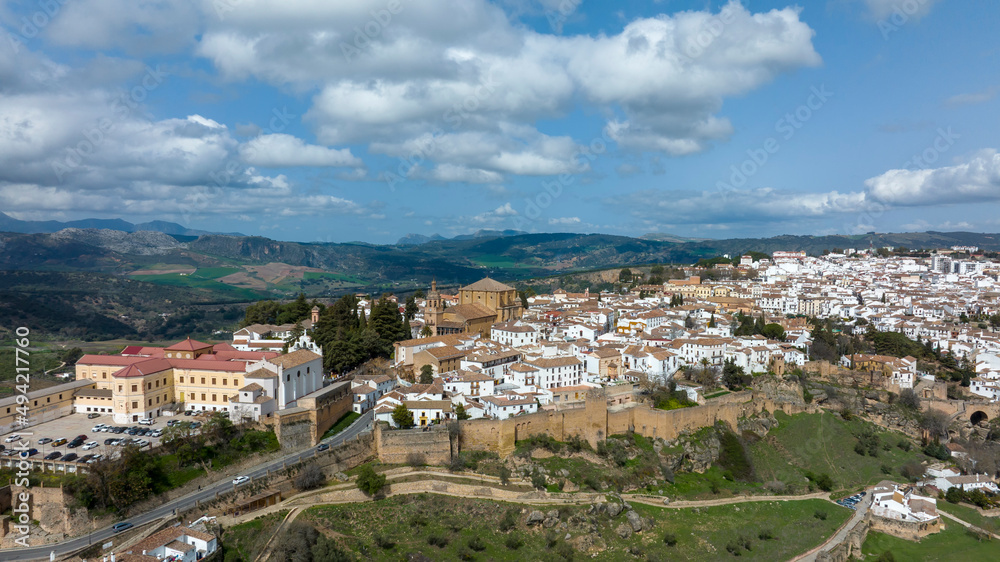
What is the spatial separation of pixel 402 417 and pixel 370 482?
4.24 meters

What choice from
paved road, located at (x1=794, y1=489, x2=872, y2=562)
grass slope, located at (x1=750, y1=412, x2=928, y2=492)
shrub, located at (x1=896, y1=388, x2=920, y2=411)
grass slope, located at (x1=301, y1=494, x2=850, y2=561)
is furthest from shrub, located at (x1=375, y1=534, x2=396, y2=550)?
shrub, located at (x1=896, y1=388, x2=920, y2=411)

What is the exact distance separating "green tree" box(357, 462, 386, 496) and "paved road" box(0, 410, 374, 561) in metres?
2.87

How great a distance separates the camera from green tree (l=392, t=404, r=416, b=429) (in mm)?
29297

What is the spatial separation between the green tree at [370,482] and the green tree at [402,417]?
11.8 ft

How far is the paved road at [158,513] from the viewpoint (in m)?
20.3

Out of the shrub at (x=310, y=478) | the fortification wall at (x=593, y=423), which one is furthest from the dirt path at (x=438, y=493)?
the fortification wall at (x=593, y=423)

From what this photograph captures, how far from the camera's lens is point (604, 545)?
25688mm

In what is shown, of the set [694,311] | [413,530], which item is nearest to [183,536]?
[413,530]

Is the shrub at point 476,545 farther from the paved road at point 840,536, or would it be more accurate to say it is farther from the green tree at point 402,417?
the paved road at point 840,536

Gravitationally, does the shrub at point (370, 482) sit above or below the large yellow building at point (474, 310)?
below

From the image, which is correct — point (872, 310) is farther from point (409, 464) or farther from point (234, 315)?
point (234, 315)

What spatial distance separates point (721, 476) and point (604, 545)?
36.5 ft

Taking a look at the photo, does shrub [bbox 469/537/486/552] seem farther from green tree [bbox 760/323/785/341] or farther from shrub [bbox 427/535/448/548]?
green tree [bbox 760/323/785/341]

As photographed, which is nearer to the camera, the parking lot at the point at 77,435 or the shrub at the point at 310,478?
the parking lot at the point at 77,435
